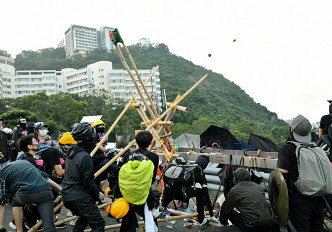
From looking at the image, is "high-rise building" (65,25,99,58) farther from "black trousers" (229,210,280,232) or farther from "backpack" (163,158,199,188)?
"black trousers" (229,210,280,232)

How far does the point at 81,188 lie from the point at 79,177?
168mm

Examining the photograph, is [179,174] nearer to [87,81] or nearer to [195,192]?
[195,192]

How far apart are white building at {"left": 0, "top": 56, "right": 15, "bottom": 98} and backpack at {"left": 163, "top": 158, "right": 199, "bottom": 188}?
85743mm

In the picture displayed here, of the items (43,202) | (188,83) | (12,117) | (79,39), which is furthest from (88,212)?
(79,39)

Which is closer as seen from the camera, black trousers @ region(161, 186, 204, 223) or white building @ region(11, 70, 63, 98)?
black trousers @ region(161, 186, 204, 223)

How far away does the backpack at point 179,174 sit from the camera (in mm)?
5203

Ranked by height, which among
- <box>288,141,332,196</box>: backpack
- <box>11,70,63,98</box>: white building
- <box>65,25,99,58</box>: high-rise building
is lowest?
<box>288,141,332,196</box>: backpack

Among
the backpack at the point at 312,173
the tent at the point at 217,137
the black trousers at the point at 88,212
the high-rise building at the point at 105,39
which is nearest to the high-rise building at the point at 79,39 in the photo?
the high-rise building at the point at 105,39

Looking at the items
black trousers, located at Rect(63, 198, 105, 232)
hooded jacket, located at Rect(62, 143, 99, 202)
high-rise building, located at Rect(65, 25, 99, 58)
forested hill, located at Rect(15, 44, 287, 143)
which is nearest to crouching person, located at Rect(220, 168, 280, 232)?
black trousers, located at Rect(63, 198, 105, 232)

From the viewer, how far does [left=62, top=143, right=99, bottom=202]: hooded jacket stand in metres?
3.90

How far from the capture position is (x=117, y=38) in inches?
249

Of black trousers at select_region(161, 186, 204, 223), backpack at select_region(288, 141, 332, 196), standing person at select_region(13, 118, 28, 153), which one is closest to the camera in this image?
backpack at select_region(288, 141, 332, 196)

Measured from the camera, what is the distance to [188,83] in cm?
9688

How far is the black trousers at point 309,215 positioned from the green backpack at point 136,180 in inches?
76.4
